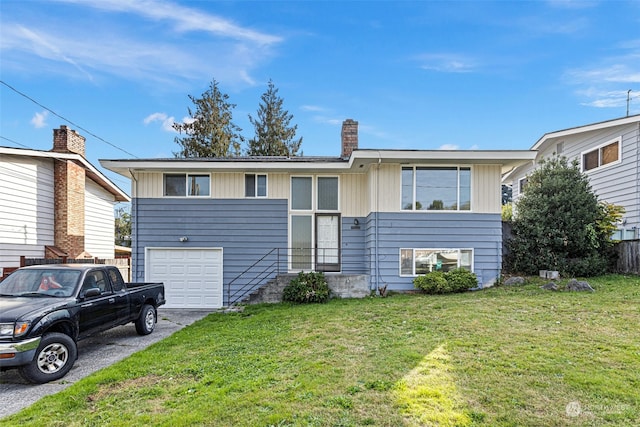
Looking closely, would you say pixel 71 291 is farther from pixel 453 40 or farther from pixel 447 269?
pixel 453 40

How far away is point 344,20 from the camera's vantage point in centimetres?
1274

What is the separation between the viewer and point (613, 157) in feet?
44.3

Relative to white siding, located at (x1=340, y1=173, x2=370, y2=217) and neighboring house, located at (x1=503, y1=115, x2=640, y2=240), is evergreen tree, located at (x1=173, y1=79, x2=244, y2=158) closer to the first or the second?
white siding, located at (x1=340, y1=173, x2=370, y2=217)

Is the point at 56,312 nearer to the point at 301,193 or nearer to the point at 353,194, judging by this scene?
the point at 301,193

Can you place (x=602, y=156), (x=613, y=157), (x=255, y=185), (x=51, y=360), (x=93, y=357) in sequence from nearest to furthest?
(x=51, y=360) < (x=93, y=357) < (x=255, y=185) < (x=613, y=157) < (x=602, y=156)

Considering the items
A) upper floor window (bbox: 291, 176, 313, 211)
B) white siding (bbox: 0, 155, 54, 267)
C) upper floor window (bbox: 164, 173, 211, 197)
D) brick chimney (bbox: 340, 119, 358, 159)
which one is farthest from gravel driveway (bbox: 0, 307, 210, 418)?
brick chimney (bbox: 340, 119, 358, 159)

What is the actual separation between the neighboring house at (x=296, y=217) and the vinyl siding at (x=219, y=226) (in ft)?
0.11

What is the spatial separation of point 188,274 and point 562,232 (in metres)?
11.9

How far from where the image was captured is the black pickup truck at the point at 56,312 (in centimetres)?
485

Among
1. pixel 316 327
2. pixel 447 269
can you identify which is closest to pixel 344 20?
pixel 447 269

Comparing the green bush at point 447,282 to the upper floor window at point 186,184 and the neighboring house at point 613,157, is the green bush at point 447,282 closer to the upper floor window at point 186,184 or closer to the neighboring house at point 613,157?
the neighboring house at point 613,157

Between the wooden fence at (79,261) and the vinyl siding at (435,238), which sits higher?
the vinyl siding at (435,238)

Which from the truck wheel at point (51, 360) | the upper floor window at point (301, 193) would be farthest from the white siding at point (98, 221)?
the truck wheel at point (51, 360)

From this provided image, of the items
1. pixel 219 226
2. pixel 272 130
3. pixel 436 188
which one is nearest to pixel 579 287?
pixel 436 188
